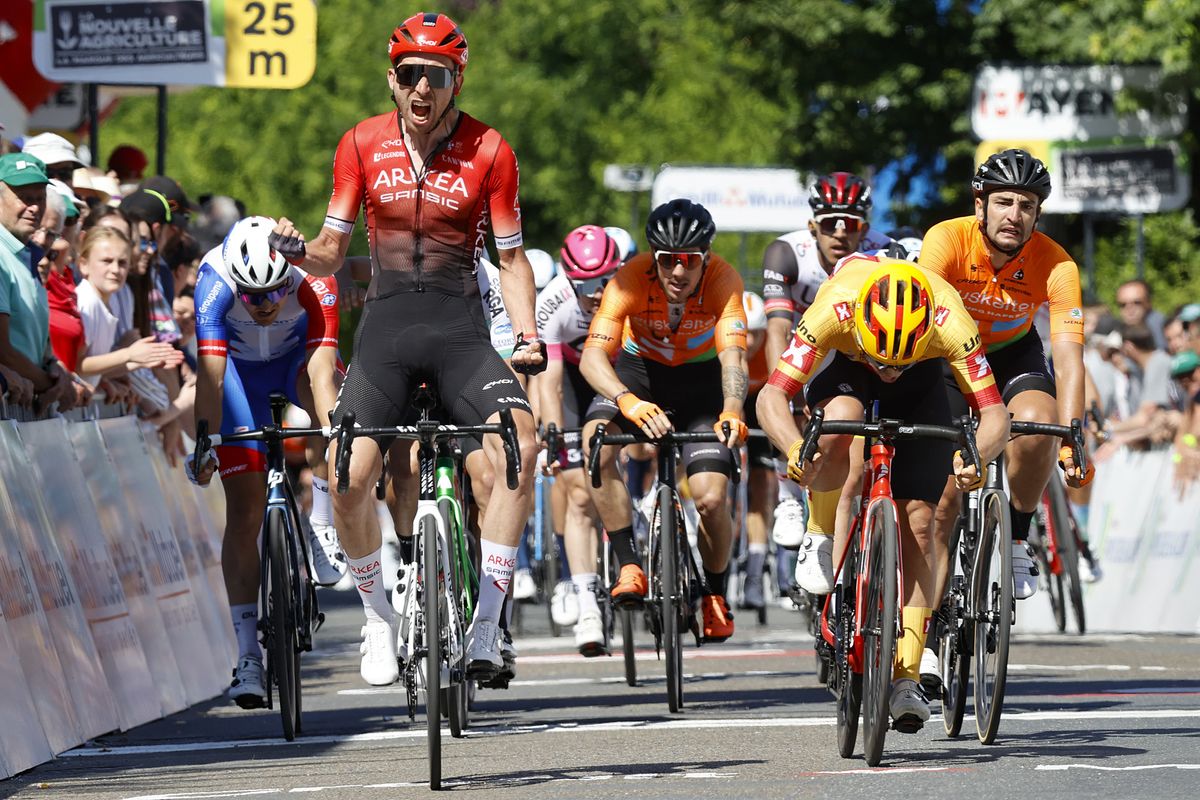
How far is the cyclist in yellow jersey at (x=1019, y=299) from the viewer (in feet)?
35.5

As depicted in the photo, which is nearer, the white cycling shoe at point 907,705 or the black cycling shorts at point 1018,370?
the white cycling shoe at point 907,705

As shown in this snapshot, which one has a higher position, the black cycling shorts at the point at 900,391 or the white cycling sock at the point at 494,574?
the black cycling shorts at the point at 900,391

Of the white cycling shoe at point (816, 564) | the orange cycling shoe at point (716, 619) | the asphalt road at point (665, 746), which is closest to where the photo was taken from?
the asphalt road at point (665, 746)

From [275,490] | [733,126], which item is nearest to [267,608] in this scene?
[275,490]

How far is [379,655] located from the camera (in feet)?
32.6

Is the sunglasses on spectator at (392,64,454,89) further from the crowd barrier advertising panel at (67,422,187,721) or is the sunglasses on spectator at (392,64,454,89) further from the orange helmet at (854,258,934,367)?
the crowd barrier advertising panel at (67,422,187,721)

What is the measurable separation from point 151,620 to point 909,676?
482 centimetres

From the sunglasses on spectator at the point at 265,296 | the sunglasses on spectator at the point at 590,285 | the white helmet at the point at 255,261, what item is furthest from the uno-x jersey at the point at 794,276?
the white helmet at the point at 255,261

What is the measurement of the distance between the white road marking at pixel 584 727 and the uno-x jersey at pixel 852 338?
177 cm

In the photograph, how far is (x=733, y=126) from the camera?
6175 centimetres

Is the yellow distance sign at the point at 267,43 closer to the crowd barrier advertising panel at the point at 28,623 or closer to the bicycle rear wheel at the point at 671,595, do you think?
the bicycle rear wheel at the point at 671,595

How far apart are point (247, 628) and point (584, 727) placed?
1549mm

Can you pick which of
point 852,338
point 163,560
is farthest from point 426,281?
point 163,560

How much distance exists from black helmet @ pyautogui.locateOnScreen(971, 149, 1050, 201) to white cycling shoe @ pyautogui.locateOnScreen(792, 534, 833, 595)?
1626 mm
